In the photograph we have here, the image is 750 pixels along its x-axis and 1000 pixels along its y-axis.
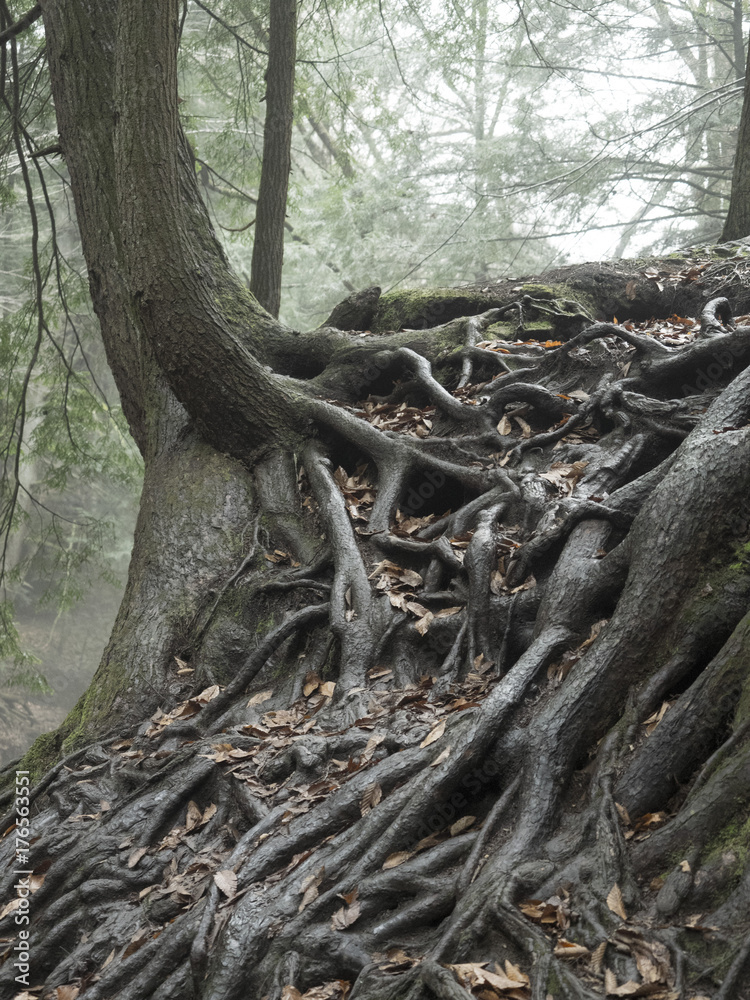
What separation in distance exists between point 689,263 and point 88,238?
17.2 ft

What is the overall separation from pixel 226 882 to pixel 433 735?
97cm

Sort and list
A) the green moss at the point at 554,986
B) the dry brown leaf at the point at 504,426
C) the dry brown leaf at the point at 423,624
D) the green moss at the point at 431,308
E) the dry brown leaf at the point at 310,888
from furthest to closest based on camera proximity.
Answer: the green moss at the point at 431,308
the dry brown leaf at the point at 504,426
the dry brown leaf at the point at 423,624
the dry brown leaf at the point at 310,888
the green moss at the point at 554,986

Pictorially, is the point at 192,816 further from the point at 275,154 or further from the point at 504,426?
the point at 275,154

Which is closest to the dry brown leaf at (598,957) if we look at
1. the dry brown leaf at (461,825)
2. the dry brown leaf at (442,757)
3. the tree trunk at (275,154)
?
the dry brown leaf at (461,825)

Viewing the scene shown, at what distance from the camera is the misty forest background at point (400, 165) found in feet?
28.2

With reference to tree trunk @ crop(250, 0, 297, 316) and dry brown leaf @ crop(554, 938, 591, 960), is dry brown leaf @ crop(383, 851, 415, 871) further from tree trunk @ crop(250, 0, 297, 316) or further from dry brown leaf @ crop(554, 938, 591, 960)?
tree trunk @ crop(250, 0, 297, 316)

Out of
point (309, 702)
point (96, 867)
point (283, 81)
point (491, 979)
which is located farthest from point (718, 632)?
point (283, 81)

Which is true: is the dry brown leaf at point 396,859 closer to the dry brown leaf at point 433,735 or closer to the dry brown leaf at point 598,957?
the dry brown leaf at point 433,735

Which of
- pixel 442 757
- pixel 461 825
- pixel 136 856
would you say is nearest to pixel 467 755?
Answer: pixel 442 757

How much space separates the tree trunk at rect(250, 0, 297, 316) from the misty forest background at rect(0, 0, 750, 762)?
0.65 meters

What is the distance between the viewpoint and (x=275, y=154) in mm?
7777

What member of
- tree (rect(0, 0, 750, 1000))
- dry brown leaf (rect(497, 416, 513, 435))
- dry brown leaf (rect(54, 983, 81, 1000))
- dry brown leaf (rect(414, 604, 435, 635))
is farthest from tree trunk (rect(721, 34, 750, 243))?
dry brown leaf (rect(54, 983, 81, 1000))

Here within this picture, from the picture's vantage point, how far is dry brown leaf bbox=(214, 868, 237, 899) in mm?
2766

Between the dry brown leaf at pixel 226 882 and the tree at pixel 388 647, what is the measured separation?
1cm
